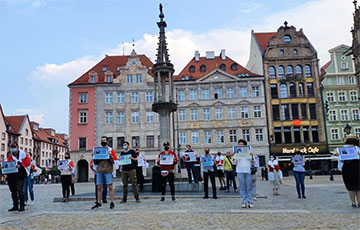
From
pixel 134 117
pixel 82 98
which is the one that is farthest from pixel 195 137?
pixel 82 98

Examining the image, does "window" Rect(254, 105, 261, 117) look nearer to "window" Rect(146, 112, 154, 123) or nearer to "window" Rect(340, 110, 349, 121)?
"window" Rect(340, 110, 349, 121)

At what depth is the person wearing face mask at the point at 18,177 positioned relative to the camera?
10547mm

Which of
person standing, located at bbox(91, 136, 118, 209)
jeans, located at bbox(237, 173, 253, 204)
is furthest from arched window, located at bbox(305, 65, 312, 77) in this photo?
person standing, located at bbox(91, 136, 118, 209)

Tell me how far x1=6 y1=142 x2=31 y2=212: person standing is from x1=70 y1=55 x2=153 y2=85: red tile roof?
4069cm

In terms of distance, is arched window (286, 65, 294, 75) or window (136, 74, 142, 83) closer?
arched window (286, 65, 294, 75)

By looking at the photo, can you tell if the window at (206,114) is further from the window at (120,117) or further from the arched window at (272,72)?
the window at (120,117)

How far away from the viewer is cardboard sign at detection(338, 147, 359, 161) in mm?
9766

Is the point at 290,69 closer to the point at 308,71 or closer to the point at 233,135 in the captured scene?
the point at 308,71

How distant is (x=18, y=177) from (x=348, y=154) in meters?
9.65

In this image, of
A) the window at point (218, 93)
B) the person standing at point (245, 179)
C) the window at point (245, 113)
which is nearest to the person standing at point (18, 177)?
the person standing at point (245, 179)

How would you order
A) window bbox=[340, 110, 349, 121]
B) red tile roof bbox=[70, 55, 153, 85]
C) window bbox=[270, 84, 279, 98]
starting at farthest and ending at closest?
1. red tile roof bbox=[70, 55, 153, 85]
2. window bbox=[340, 110, 349, 121]
3. window bbox=[270, 84, 279, 98]

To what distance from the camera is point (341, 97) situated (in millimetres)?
49500

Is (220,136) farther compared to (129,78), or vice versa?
(129,78)

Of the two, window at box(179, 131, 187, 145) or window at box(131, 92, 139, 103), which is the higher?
window at box(131, 92, 139, 103)
